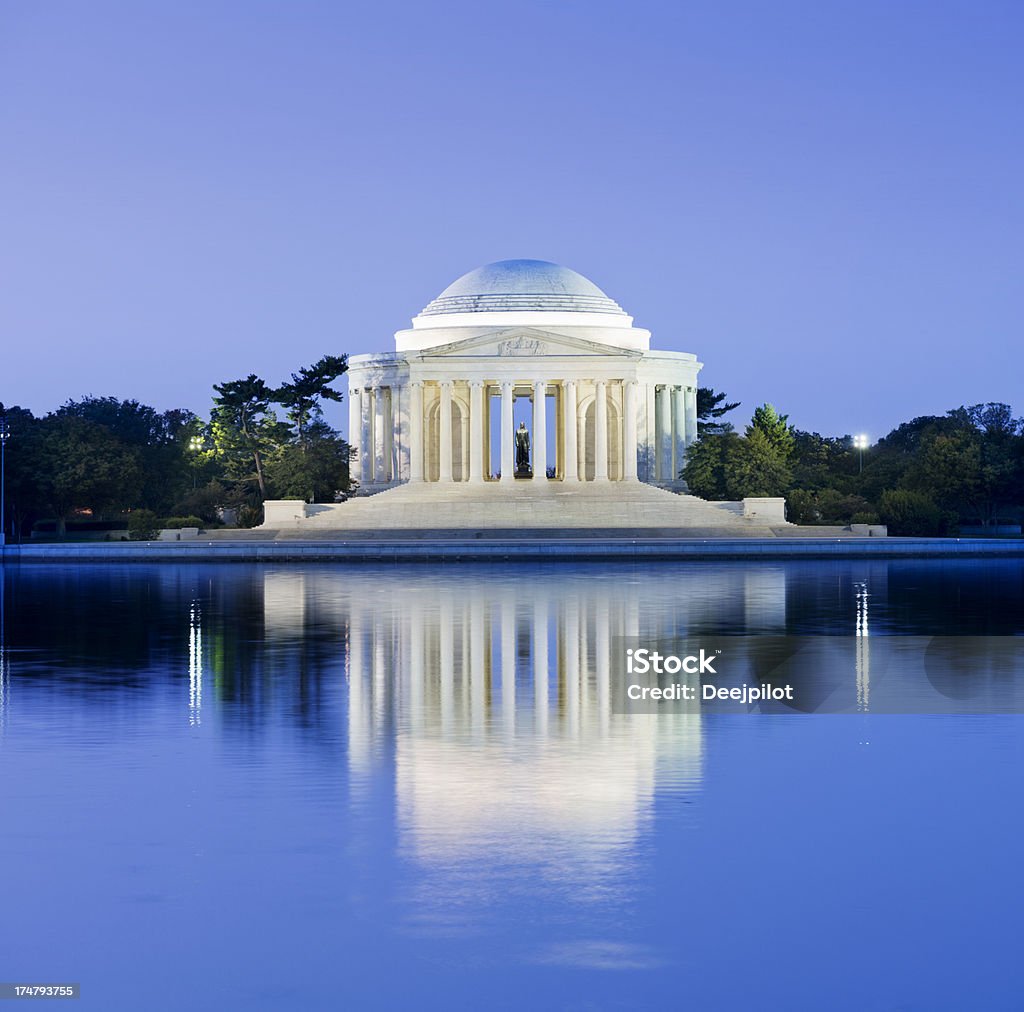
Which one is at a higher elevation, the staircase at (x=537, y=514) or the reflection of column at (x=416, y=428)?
the reflection of column at (x=416, y=428)

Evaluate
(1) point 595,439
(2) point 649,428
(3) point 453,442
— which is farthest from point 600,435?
(3) point 453,442

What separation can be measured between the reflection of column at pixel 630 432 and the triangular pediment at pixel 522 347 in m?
2.60

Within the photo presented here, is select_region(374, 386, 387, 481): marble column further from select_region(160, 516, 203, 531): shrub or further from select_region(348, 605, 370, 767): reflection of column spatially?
select_region(348, 605, 370, 767): reflection of column

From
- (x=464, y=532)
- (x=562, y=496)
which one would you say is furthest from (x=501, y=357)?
(x=464, y=532)

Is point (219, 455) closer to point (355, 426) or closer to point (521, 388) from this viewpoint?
point (355, 426)

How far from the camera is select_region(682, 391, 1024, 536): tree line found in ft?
275

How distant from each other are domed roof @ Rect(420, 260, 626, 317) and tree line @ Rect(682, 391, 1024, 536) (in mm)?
12287

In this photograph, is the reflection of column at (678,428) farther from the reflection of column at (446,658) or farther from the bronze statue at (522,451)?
the reflection of column at (446,658)

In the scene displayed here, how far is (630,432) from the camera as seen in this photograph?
93625 mm

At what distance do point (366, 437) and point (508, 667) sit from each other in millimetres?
79861

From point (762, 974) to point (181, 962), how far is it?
3.12 m

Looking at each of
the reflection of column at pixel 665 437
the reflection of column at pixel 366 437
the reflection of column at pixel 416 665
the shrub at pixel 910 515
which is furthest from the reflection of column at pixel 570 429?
the reflection of column at pixel 416 665

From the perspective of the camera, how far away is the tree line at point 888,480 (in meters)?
83.9

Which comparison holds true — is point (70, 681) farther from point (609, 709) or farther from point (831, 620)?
point (831, 620)
